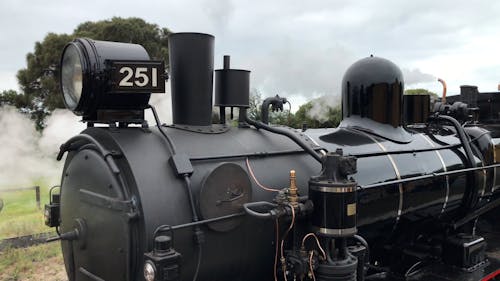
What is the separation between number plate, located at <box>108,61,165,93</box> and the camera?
291 centimetres

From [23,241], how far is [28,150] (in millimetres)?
2166

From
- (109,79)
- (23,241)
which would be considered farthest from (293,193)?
(23,241)

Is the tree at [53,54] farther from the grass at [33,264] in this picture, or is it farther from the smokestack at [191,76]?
the smokestack at [191,76]

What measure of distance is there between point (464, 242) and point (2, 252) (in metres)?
6.67

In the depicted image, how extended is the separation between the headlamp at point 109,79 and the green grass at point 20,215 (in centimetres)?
644

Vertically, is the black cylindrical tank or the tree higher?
the tree

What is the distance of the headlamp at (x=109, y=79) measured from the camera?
292 cm

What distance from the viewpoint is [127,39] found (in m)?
19.2

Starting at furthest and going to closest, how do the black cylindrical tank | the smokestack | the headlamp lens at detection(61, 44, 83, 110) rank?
the smokestack → the headlamp lens at detection(61, 44, 83, 110) → the black cylindrical tank

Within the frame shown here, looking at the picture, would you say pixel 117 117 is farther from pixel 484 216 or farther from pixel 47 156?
pixel 47 156

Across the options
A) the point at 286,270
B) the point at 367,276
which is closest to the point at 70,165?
the point at 286,270

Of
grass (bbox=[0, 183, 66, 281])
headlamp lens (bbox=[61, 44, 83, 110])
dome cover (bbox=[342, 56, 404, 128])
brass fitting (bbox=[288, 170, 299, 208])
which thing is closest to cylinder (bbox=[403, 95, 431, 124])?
dome cover (bbox=[342, 56, 404, 128])

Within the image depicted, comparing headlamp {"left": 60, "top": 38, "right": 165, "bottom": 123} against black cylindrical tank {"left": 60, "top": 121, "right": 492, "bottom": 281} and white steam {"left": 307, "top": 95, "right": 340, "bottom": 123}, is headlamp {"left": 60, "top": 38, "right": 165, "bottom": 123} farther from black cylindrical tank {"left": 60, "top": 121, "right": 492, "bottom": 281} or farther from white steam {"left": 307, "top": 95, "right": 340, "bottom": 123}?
white steam {"left": 307, "top": 95, "right": 340, "bottom": 123}

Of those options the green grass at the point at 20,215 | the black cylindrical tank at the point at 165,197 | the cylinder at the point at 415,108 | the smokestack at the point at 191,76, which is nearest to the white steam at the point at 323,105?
the cylinder at the point at 415,108
